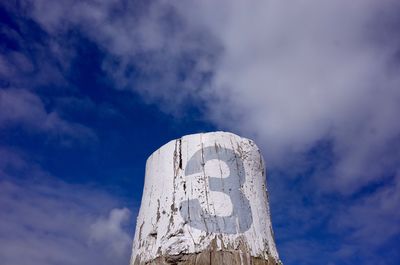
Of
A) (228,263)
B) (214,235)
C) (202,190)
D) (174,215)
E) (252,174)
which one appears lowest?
(228,263)

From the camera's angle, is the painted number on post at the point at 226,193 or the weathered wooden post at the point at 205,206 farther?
the painted number on post at the point at 226,193

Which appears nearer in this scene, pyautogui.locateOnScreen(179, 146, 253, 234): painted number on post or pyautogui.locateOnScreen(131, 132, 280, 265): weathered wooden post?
pyautogui.locateOnScreen(131, 132, 280, 265): weathered wooden post

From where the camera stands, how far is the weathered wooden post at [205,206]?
10.7 feet

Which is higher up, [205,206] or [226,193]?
[226,193]

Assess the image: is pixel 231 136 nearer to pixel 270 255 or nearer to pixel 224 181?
pixel 224 181

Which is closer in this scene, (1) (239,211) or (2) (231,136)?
(1) (239,211)

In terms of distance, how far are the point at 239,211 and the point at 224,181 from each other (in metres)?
0.32

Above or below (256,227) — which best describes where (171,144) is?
above

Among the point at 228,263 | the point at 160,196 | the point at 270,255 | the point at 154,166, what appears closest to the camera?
the point at 228,263

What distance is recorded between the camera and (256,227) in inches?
136

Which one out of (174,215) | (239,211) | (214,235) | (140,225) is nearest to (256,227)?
(239,211)

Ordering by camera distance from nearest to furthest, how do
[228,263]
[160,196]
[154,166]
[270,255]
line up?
[228,263]
[270,255]
[160,196]
[154,166]

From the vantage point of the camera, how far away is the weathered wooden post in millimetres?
3254

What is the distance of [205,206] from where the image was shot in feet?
11.3
